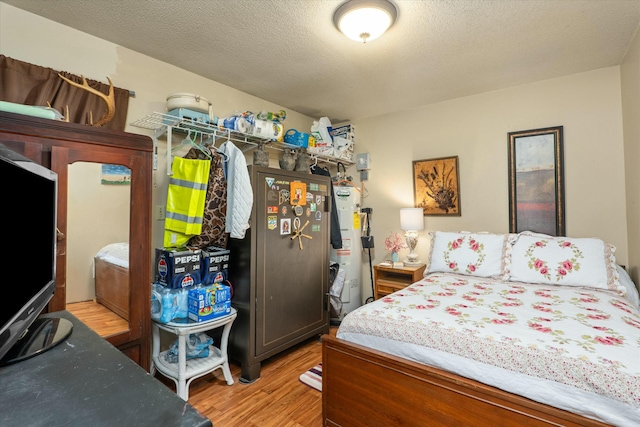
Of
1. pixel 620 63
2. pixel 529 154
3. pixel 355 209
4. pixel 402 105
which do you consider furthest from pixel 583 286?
pixel 402 105

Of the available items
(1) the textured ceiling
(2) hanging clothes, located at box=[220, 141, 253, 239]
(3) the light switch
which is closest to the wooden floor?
(2) hanging clothes, located at box=[220, 141, 253, 239]

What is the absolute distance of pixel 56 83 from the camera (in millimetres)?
1917

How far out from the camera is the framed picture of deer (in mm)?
3203

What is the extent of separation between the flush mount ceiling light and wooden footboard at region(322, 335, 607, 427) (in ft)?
6.02

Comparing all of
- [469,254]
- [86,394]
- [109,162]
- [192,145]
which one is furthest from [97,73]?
[469,254]

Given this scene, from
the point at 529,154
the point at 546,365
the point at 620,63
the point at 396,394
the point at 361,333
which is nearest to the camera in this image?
the point at 546,365

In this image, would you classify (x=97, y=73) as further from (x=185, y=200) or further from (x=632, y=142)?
(x=632, y=142)

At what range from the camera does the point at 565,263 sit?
2197 mm

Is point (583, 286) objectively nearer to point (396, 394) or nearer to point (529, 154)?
point (529, 154)

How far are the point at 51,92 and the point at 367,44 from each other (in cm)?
206

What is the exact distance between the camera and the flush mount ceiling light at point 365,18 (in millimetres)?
1729

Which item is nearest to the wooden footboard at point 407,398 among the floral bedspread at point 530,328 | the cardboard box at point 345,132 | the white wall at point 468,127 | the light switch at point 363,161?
the floral bedspread at point 530,328

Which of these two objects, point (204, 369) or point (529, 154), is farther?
point (529, 154)

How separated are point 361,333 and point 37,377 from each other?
1.31m
